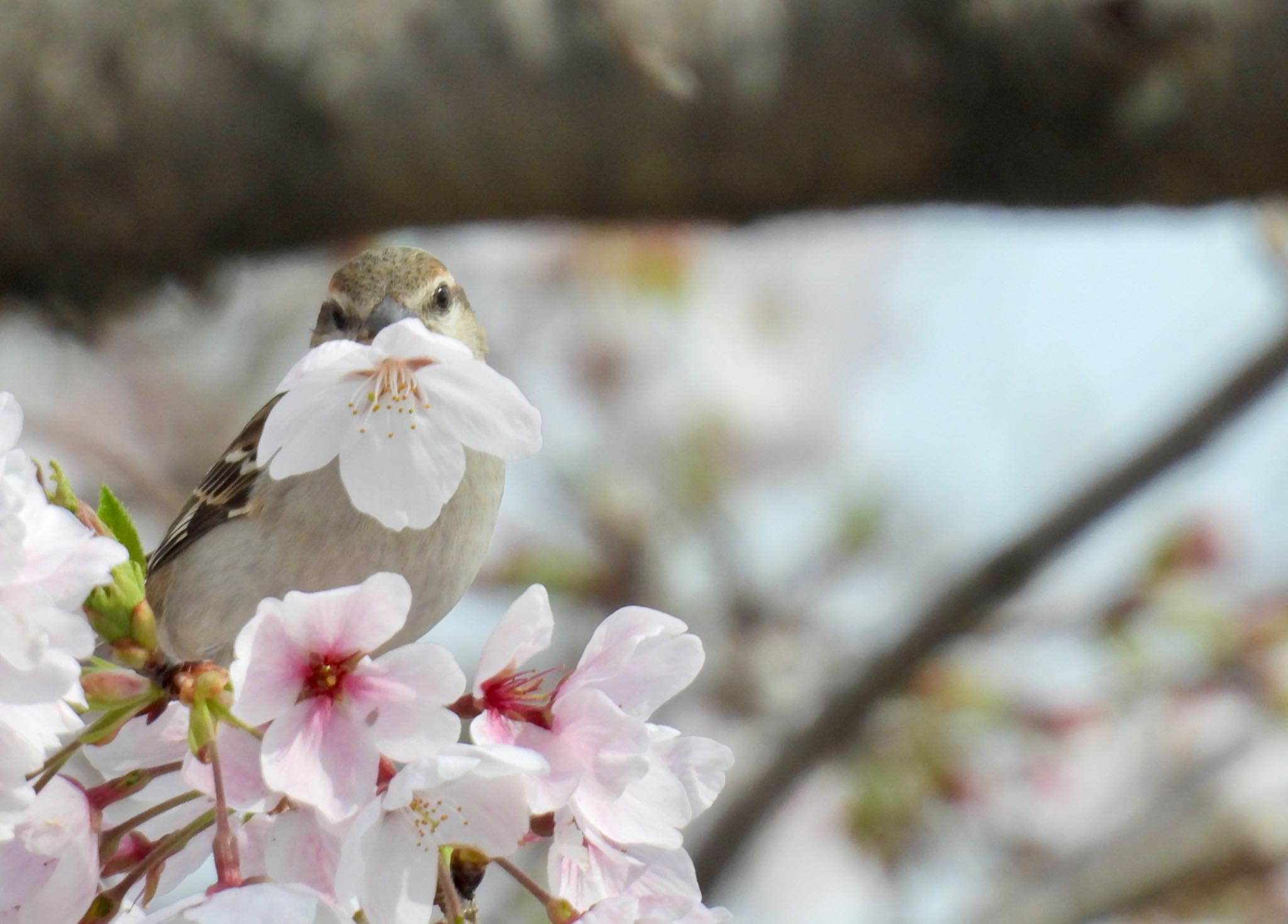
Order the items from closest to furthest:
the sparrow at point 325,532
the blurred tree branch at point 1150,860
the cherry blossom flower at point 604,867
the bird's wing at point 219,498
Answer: the cherry blossom flower at point 604,867 → the sparrow at point 325,532 → the bird's wing at point 219,498 → the blurred tree branch at point 1150,860

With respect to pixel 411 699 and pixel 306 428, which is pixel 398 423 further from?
pixel 411 699

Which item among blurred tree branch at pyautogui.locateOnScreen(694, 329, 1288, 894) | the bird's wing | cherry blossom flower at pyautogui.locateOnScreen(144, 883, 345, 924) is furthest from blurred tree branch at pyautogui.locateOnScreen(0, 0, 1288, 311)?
cherry blossom flower at pyautogui.locateOnScreen(144, 883, 345, 924)

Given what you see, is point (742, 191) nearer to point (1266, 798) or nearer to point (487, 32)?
point (487, 32)

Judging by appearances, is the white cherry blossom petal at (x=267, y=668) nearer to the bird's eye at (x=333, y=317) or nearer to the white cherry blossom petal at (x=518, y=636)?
the white cherry blossom petal at (x=518, y=636)

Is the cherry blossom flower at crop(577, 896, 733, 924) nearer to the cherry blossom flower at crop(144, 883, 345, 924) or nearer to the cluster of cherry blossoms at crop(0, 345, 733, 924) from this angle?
the cluster of cherry blossoms at crop(0, 345, 733, 924)

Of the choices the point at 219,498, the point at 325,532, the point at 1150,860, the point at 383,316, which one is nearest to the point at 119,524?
the point at 325,532

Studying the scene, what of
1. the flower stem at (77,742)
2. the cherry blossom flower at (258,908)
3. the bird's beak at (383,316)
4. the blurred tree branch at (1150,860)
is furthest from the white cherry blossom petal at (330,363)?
the blurred tree branch at (1150,860)

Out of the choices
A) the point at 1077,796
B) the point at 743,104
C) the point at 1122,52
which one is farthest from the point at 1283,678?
the point at 743,104
